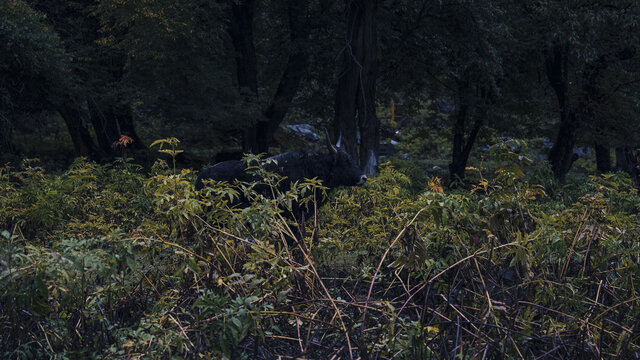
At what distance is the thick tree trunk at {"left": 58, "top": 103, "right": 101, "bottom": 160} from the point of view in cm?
1523

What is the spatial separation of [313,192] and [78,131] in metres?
11.9

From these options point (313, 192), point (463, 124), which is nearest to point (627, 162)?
point (463, 124)

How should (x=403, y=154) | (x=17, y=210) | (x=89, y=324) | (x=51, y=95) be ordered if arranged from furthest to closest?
(x=403, y=154)
(x=51, y=95)
(x=17, y=210)
(x=89, y=324)

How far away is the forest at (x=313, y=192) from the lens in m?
3.33

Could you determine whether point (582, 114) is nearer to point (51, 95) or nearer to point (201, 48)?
point (201, 48)

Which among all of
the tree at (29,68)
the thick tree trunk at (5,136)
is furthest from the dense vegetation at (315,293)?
the thick tree trunk at (5,136)

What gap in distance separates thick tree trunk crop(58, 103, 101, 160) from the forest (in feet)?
0.27

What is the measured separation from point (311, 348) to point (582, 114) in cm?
1432

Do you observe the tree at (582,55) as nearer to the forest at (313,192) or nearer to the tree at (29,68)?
the forest at (313,192)

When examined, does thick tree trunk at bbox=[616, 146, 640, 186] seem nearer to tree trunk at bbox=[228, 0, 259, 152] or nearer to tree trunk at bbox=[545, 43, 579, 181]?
tree trunk at bbox=[545, 43, 579, 181]

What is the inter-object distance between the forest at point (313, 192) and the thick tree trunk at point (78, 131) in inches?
3.3

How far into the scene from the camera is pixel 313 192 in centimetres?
661

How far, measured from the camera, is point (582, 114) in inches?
598

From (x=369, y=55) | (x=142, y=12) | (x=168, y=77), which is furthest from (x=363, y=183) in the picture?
(x=168, y=77)
